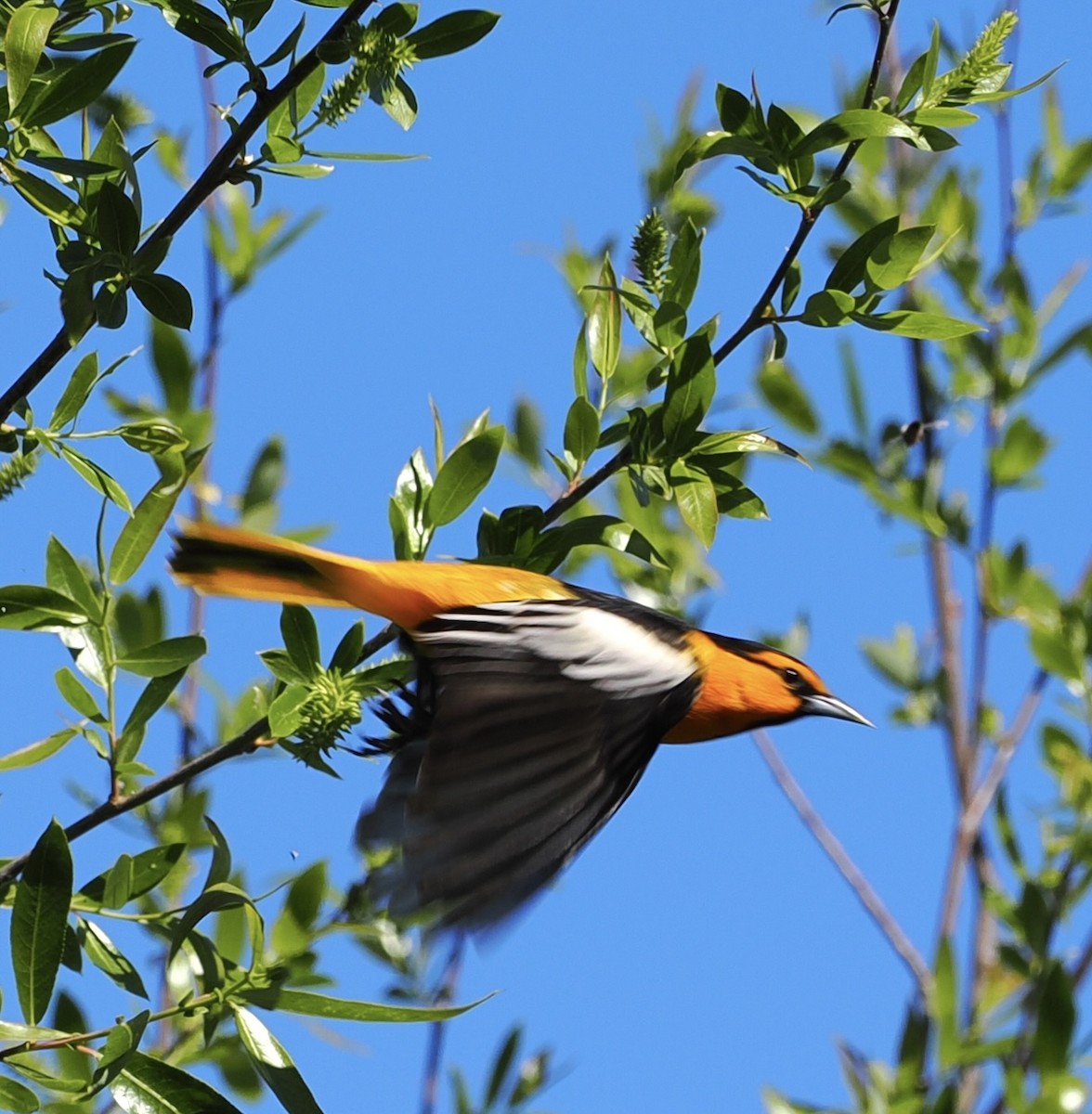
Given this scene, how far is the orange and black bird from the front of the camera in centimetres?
209

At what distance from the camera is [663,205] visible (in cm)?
269

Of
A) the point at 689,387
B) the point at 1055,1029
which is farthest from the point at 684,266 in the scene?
the point at 1055,1029

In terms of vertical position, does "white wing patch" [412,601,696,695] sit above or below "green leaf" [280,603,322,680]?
above

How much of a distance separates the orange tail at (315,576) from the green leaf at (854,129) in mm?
854

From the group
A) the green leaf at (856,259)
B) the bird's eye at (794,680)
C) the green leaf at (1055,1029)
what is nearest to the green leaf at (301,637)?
the green leaf at (856,259)

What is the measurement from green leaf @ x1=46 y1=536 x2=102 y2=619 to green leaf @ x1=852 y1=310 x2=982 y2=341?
1.00m

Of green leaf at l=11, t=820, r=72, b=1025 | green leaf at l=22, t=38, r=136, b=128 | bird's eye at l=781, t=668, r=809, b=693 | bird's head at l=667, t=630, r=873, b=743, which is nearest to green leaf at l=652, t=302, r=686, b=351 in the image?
green leaf at l=22, t=38, r=136, b=128

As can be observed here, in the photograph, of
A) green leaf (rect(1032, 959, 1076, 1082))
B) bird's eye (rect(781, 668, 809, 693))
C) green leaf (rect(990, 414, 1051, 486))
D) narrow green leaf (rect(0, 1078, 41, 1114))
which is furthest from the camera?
green leaf (rect(990, 414, 1051, 486))

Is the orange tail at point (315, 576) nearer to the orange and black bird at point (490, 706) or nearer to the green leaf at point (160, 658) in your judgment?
the orange and black bird at point (490, 706)

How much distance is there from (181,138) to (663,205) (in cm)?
133

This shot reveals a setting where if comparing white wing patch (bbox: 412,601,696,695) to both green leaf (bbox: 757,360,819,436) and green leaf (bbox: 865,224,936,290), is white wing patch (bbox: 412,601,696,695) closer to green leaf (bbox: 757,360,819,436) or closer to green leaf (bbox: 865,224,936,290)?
green leaf (bbox: 865,224,936,290)

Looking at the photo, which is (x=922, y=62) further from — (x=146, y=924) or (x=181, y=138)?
(x=181, y=138)

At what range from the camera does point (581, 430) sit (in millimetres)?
2166

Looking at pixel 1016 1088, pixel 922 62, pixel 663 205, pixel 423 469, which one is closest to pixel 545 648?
pixel 423 469
